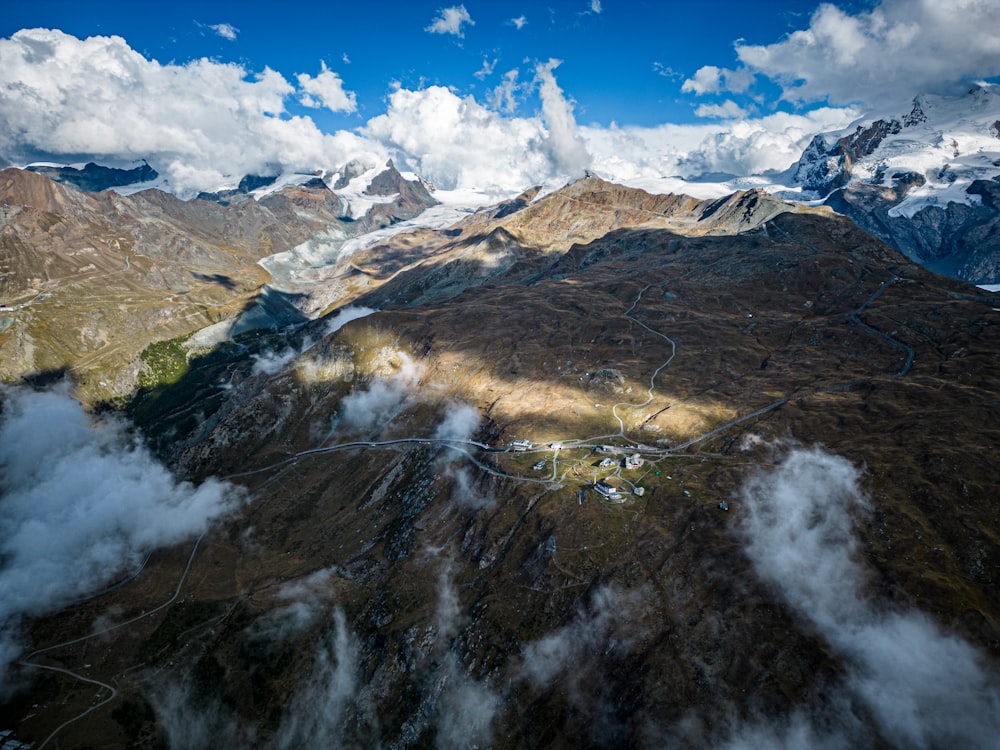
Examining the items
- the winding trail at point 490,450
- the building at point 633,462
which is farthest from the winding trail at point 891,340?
the building at point 633,462

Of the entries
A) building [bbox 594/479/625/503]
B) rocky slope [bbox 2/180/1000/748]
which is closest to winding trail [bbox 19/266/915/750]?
rocky slope [bbox 2/180/1000/748]

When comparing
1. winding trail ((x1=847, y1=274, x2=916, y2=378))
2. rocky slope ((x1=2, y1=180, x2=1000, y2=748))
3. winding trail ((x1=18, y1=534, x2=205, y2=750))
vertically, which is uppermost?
winding trail ((x1=847, y1=274, x2=916, y2=378))

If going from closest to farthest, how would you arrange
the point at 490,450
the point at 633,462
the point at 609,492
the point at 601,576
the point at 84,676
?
the point at 601,576 → the point at 609,492 → the point at 633,462 → the point at 84,676 → the point at 490,450

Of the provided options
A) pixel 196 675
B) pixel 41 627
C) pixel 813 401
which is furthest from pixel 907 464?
pixel 41 627

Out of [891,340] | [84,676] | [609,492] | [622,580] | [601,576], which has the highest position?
[891,340]

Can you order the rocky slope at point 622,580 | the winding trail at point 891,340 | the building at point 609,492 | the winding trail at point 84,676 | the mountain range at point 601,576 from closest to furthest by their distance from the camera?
the rocky slope at point 622,580, the mountain range at point 601,576, the building at point 609,492, the winding trail at point 84,676, the winding trail at point 891,340

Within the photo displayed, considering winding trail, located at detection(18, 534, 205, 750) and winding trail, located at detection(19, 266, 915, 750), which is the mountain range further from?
winding trail, located at detection(19, 266, 915, 750)

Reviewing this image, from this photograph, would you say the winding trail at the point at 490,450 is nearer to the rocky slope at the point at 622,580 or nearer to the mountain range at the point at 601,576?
the mountain range at the point at 601,576

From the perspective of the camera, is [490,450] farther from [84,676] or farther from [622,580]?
[84,676]

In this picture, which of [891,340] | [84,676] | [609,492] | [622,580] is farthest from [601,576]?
[84,676]

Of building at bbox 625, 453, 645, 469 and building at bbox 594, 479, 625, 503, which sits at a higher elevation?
building at bbox 625, 453, 645, 469
